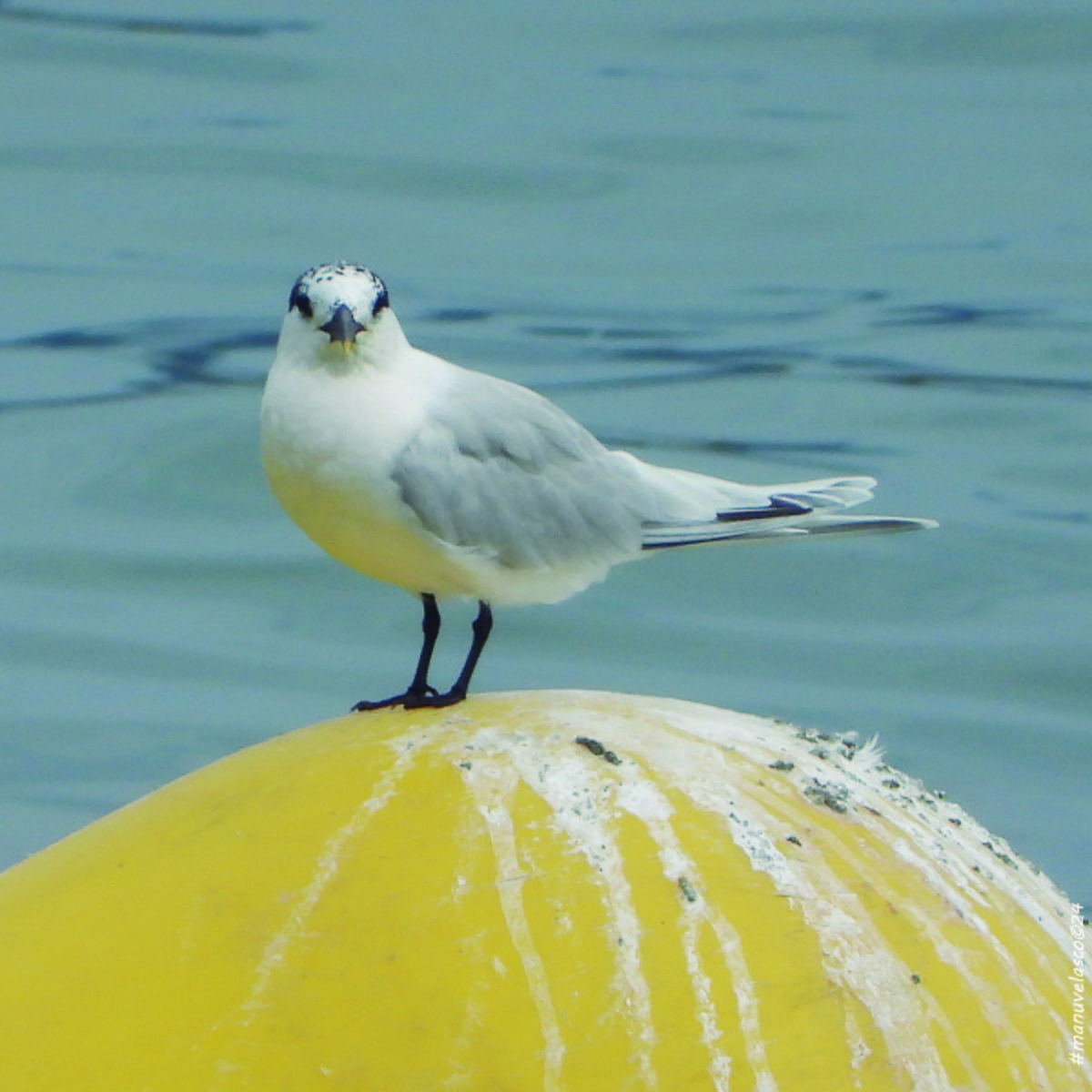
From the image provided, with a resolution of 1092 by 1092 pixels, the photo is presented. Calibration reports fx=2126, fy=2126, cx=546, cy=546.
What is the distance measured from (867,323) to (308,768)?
1264 cm

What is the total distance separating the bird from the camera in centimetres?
488

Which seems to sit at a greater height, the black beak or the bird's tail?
the black beak

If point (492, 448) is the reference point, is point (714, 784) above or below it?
below

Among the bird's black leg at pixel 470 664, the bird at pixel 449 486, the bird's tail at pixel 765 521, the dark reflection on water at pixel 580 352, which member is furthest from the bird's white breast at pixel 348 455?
the dark reflection on water at pixel 580 352

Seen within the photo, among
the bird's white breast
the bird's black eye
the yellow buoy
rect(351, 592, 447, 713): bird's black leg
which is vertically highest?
the bird's black eye

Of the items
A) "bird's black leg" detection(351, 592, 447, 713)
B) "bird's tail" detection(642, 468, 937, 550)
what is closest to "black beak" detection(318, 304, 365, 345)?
"bird's black leg" detection(351, 592, 447, 713)

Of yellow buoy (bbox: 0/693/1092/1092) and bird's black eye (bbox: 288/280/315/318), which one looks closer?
yellow buoy (bbox: 0/693/1092/1092)

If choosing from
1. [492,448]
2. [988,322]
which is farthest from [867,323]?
[492,448]

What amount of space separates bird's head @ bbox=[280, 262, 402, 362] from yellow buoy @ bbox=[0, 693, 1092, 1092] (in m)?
1.00

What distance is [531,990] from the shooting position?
3.81 metres

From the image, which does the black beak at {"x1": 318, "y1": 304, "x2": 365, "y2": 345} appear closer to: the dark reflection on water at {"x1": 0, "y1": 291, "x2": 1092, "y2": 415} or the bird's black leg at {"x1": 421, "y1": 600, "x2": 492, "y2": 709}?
the bird's black leg at {"x1": 421, "y1": 600, "x2": 492, "y2": 709}

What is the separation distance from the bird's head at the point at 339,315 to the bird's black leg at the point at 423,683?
728 millimetres

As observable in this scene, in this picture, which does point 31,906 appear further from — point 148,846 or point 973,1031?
point 973,1031

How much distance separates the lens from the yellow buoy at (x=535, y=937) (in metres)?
3.79
